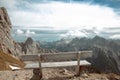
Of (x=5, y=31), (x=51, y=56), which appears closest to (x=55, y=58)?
(x=51, y=56)

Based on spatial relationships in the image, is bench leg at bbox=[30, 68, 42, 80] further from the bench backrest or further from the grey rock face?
the grey rock face

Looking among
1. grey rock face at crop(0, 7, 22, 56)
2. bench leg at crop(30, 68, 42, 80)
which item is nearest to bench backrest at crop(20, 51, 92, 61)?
bench leg at crop(30, 68, 42, 80)

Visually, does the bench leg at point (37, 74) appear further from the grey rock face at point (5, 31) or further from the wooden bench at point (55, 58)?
the grey rock face at point (5, 31)

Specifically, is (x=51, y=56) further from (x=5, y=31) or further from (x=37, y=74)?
(x=5, y=31)

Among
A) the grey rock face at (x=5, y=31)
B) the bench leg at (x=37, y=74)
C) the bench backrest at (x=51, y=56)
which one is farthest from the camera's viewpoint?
the grey rock face at (x=5, y=31)

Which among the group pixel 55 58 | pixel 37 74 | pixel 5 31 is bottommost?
pixel 5 31

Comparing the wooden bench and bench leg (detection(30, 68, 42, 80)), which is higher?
the wooden bench

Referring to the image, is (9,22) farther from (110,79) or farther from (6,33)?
(110,79)

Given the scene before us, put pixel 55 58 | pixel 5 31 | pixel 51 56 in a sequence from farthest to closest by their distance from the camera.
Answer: pixel 5 31
pixel 55 58
pixel 51 56

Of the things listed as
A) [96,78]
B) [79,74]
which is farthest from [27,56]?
[96,78]

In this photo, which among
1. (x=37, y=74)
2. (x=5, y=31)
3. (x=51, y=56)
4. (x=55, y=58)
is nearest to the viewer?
(x=51, y=56)

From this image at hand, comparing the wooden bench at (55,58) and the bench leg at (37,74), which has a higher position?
the wooden bench at (55,58)

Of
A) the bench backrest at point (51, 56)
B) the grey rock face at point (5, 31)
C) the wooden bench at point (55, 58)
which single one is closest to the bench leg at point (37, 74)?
the wooden bench at point (55, 58)

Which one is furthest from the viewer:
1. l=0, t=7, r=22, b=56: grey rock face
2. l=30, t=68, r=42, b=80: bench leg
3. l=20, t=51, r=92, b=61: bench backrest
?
l=0, t=7, r=22, b=56: grey rock face
